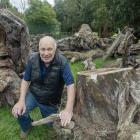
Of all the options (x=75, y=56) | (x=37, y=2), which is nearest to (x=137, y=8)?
(x=75, y=56)

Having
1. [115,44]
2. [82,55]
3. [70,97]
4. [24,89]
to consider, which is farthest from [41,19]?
[70,97]

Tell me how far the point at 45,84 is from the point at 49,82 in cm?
9

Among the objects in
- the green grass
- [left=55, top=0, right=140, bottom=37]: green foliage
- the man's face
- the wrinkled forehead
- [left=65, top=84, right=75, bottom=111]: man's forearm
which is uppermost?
[left=55, top=0, right=140, bottom=37]: green foliage

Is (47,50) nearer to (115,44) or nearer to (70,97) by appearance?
(70,97)

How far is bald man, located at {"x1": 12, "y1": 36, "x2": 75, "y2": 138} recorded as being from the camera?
16.0ft

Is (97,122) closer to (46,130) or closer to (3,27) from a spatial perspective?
(46,130)

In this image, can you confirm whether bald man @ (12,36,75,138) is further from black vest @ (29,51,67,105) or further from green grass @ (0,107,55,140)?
green grass @ (0,107,55,140)

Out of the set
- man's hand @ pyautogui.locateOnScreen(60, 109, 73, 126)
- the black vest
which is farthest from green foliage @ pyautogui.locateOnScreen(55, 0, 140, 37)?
man's hand @ pyautogui.locateOnScreen(60, 109, 73, 126)

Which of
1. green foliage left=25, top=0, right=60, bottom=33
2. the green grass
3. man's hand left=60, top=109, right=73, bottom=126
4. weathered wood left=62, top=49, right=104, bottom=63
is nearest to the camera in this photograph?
man's hand left=60, top=109, right=73, bottom=126

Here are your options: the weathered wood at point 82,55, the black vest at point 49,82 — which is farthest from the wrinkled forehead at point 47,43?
the weathered wood at point 82,55

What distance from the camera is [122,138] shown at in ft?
13.9

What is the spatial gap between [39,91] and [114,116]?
1.28 metres

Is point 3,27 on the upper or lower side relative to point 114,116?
upper

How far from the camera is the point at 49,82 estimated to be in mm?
5152
